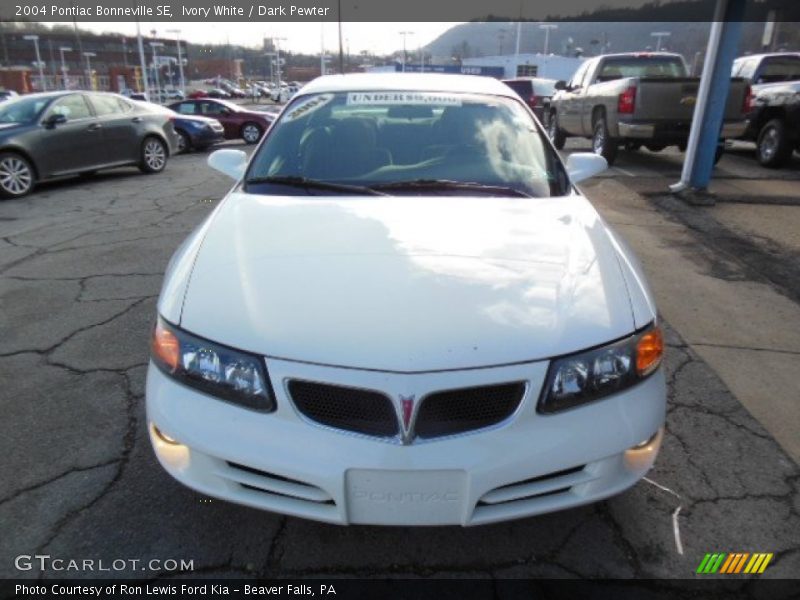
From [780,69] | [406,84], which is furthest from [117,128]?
[780,69]

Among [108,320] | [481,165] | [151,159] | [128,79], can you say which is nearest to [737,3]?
[481,165]

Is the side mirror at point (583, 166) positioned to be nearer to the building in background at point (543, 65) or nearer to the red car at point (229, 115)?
the red car at point (229, 115)

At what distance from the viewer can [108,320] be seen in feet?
13.1

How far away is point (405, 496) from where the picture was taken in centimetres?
169

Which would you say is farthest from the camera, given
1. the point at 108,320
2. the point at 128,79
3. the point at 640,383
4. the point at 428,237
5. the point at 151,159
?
the point at 128,79

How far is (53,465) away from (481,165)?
7.92ft

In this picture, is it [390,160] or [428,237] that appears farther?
[390,160]

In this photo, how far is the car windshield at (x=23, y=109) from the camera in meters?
8.66

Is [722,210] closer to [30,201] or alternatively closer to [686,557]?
[686,557]

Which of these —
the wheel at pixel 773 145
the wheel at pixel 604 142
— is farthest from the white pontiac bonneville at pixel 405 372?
the wheel at pixel 773 145

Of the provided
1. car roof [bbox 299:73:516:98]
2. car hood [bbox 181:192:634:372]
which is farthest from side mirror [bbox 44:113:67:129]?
car hood [bbox 181:192:634:372]

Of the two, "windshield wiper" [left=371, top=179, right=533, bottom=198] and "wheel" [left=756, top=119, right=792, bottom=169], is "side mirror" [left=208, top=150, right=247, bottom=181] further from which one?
"wheel" [left=756, top=119, right=792, bottom=169]

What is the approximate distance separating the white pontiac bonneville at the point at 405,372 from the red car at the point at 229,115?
1562 cm

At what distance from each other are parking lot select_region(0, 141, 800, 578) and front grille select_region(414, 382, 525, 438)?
618mm
